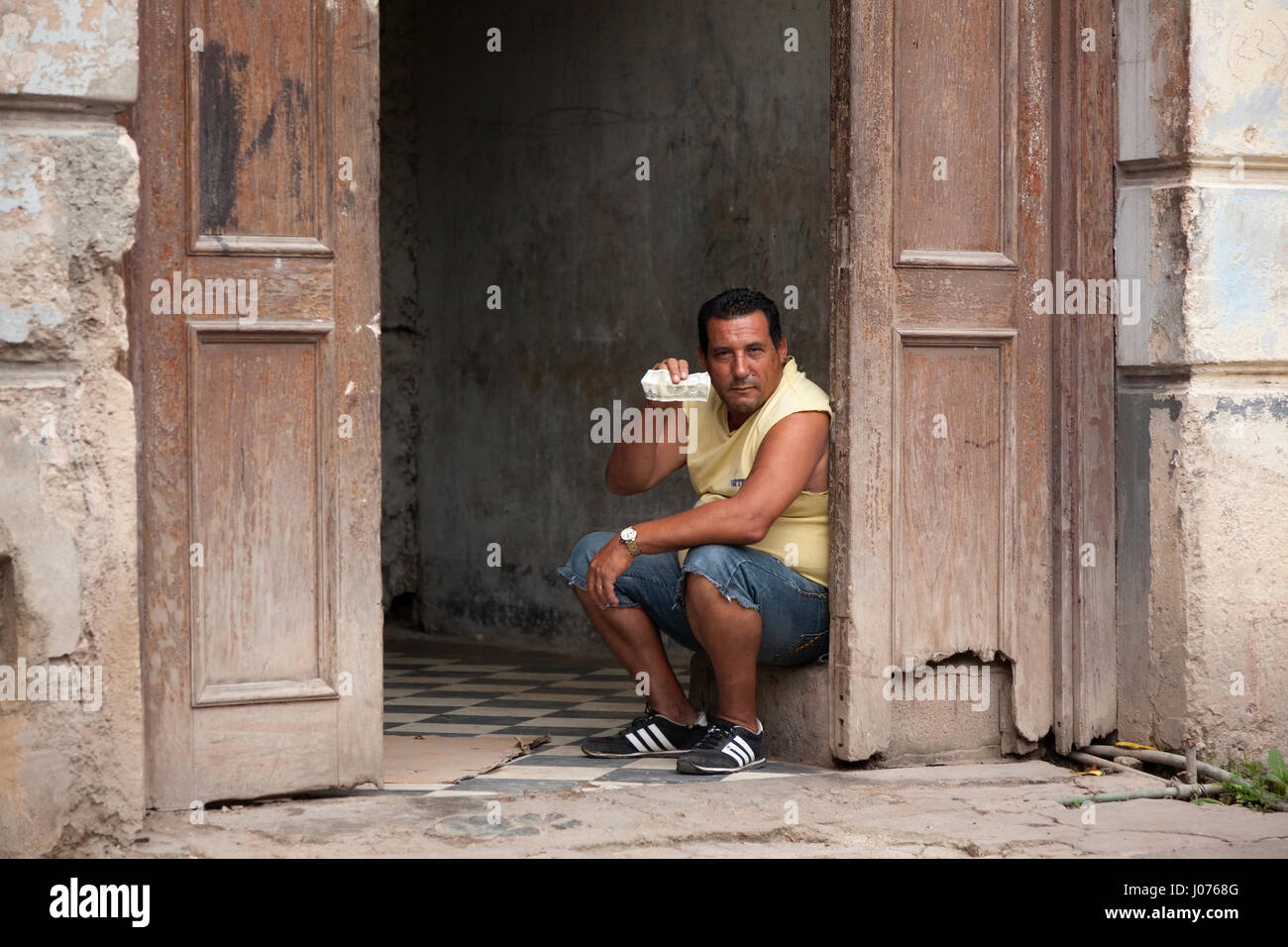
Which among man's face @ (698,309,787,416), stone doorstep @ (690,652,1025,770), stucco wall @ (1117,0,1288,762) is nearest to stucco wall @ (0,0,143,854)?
man's face @ (698,309,787,416)

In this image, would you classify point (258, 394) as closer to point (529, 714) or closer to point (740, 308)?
point (740, 308)

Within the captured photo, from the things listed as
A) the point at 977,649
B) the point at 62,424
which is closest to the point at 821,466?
the point at 977,649

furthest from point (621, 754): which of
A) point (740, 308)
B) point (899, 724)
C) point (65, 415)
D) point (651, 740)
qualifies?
point (65, 415)

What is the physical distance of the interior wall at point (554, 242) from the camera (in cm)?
666

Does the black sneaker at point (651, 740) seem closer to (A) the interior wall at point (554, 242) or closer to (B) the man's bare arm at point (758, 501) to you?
(B) the man's bare arm at point (758, 501)

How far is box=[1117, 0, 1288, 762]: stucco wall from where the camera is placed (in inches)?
174

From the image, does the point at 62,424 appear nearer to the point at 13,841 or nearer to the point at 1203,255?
the point at 13,841

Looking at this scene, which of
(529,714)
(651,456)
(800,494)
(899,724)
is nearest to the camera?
(899,724)

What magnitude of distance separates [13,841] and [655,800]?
147cm

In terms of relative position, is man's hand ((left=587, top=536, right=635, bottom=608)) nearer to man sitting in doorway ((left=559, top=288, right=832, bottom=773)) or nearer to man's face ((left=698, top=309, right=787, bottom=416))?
man sitting in doorway ((left=559, top=288, right=832, bottom=773))

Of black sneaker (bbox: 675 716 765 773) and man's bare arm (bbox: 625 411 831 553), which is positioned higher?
man's bare arm (bbox: 625 411 831 553)

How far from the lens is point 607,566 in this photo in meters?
4.48

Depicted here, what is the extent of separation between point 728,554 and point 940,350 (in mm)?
817

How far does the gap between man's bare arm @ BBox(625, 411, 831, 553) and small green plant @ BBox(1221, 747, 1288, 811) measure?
1.36 m
